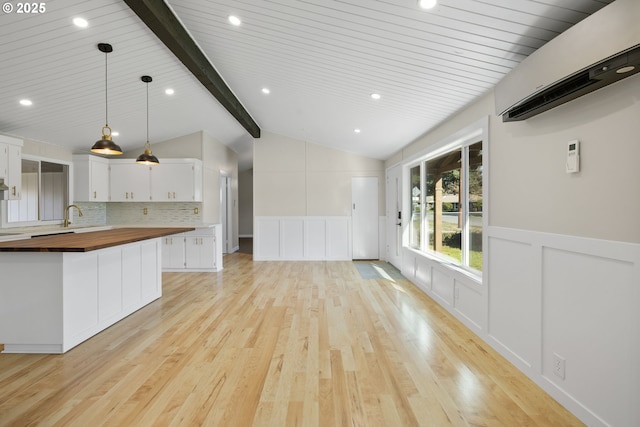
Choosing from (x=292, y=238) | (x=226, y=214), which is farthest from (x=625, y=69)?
(x=226, y=214)

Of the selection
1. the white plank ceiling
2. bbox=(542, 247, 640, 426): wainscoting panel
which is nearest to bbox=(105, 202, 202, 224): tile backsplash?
the white plank ceiling

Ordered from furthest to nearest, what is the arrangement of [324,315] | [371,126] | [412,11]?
[371,126] < [324,315] < [412,11]

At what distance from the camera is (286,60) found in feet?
11.5

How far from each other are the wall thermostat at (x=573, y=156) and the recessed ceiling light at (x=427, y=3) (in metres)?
1.23

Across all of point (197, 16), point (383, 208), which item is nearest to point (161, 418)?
point (197, 16)

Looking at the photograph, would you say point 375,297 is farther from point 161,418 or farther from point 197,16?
point 197,16

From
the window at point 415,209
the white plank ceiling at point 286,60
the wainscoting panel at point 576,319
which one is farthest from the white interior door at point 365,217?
the wainscoting panel at point 576,319

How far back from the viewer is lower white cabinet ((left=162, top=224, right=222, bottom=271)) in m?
6.14

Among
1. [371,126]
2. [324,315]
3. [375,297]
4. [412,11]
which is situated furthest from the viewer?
[371,126]

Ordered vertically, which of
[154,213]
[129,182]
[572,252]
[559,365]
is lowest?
[559,365]

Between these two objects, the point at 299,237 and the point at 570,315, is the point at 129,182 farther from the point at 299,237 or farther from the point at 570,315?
the point at 570,315

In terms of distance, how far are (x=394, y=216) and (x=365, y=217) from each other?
954mm

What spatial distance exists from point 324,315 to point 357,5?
3.05m

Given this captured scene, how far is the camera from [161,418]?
5.99 feet
